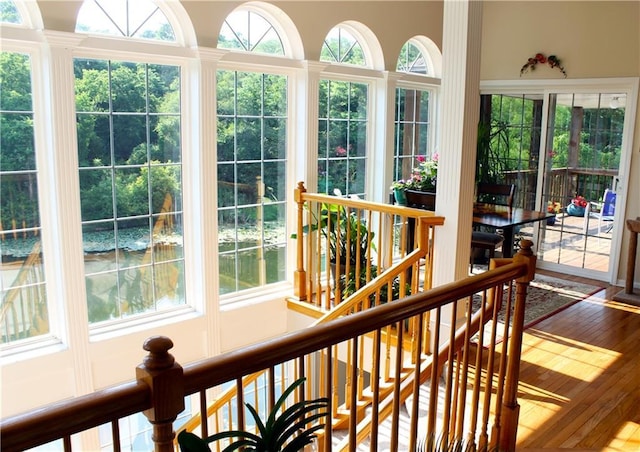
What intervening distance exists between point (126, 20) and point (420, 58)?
11.1 feet

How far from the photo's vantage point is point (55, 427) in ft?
3.66

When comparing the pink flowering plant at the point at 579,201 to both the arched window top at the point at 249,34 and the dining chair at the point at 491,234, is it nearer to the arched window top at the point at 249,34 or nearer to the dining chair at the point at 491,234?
the dining chair at the point at 491,234

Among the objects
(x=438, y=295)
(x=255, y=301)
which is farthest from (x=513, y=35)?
(x=438, y=295)

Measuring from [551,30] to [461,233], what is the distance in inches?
135

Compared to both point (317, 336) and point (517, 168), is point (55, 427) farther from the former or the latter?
point (517, 168)

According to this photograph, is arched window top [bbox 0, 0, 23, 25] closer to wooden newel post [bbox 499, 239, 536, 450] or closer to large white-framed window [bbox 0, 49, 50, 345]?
large white-framed window [bbox 0, 49, 50, 345]

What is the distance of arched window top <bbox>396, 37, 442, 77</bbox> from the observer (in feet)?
20.0

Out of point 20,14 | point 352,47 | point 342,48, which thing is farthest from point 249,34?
point 20,14

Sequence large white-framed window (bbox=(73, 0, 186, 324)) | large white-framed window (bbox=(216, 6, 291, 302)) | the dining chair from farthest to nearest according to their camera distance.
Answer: the dining chair → large white-framed window (bbox=(216, 6, 291, 302)) → large white-framed window (bbox=(73, 0, 186, 324))

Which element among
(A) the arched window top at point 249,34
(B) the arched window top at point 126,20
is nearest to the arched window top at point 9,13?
(B) the arched window top at point 126,20

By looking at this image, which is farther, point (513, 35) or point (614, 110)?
point (513, 35)

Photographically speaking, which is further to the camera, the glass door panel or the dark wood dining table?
the glass door panel

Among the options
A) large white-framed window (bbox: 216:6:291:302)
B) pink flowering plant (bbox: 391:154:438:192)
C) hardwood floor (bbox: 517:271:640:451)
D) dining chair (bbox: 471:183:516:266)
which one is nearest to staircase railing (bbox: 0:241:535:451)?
hardwood floor (bbox: 517:271:640:451)

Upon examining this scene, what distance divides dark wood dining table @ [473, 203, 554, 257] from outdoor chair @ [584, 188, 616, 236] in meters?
1.17
